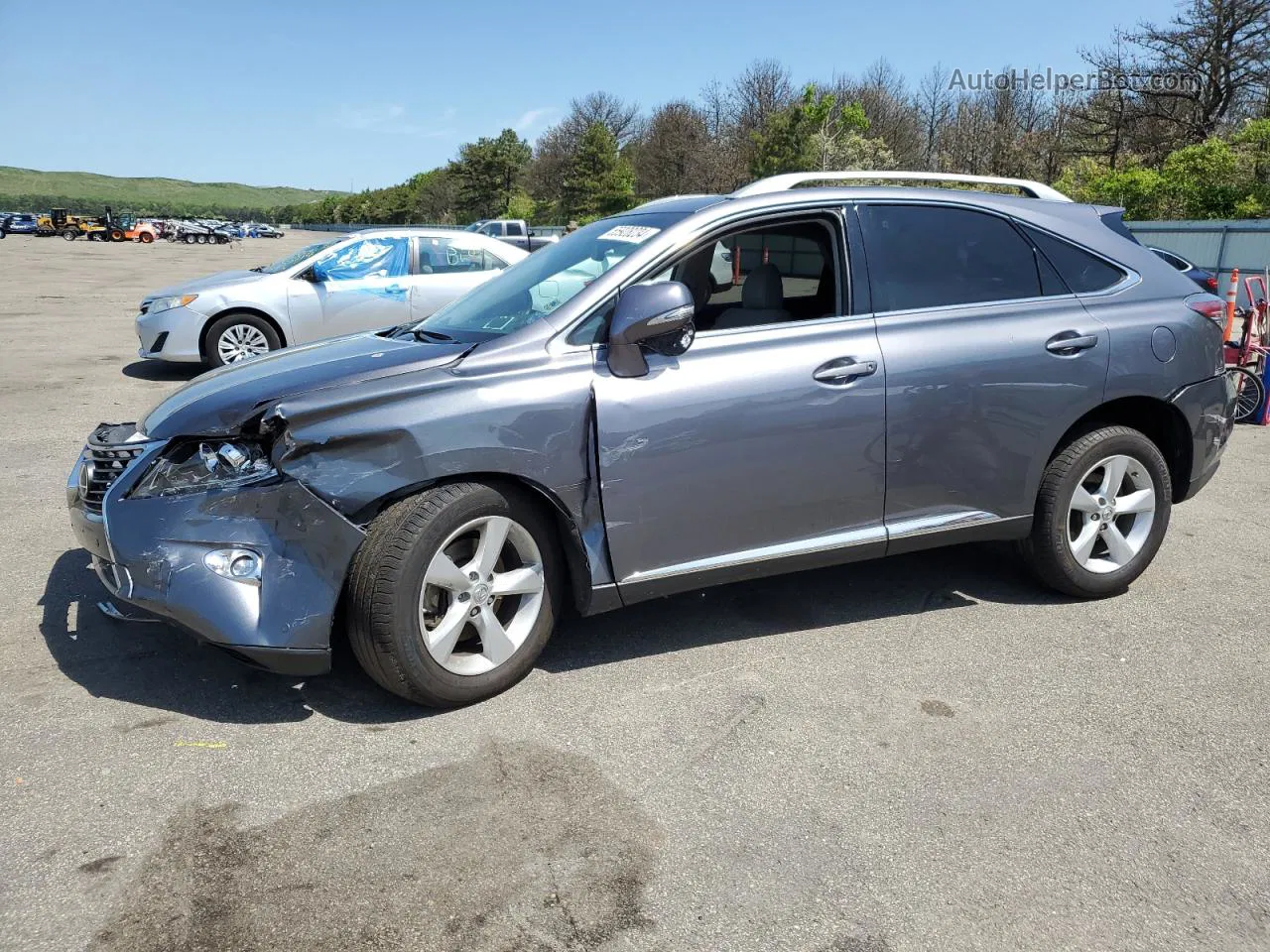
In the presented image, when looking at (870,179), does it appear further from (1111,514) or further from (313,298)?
(313,298)

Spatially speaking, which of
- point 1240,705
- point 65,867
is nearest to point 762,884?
point 65,867

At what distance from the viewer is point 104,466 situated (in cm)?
372

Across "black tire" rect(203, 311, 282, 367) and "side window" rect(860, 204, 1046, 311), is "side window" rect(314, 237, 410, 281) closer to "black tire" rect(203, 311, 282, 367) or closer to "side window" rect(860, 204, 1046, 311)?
"black tire" rect(203, 311, 282, 367)

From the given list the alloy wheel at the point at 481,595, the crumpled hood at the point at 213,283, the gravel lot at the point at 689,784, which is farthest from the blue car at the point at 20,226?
the alloy wheel at the point at 481,595

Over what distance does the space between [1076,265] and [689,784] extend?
3.01 metres

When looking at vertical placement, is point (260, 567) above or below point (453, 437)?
below

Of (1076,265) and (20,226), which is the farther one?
(20,226)

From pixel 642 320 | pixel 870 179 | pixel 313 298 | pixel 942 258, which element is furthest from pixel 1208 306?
pixel 313 298

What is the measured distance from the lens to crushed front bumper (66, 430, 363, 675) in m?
3.23

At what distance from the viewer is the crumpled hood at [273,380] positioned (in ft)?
11.5

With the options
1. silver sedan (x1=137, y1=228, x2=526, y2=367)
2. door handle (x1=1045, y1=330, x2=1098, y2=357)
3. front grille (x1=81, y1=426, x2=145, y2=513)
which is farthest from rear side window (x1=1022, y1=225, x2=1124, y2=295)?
silver sedan (x1=137, y1=228, x2=526, y2=367)

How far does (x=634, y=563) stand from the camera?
3695mm

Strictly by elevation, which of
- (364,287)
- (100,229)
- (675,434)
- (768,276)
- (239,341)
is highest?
(100,229)

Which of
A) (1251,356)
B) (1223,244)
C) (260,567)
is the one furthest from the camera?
(1223,244)
